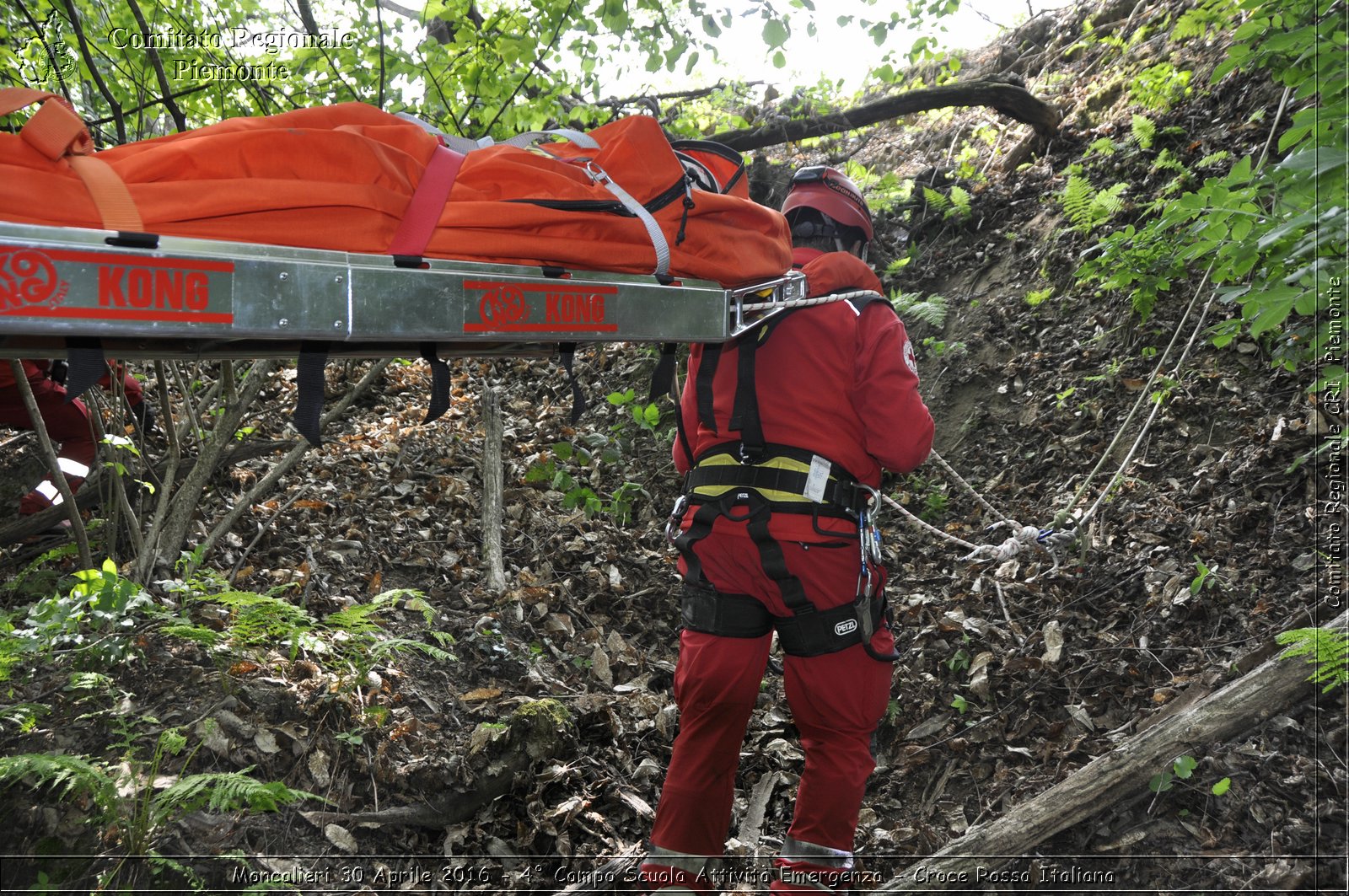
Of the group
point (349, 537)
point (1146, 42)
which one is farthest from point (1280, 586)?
point (1146, 42)

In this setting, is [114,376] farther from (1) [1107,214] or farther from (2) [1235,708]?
(1) [1107,214]

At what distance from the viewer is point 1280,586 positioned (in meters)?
4.28

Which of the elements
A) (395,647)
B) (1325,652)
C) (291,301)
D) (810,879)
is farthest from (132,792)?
(1325,652)

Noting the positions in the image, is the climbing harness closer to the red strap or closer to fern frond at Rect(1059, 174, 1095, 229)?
the red strap

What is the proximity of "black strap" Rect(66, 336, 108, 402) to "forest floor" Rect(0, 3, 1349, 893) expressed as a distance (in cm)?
200

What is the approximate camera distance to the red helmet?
4.09 metres

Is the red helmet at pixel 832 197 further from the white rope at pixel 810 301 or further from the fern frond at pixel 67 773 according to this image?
the fern frond at pixel 67 773

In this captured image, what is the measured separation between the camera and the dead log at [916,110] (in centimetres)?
813

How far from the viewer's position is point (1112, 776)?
362 centimetres

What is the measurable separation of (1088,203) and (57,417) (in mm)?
8120

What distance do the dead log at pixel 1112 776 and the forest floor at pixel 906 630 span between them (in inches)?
3.6

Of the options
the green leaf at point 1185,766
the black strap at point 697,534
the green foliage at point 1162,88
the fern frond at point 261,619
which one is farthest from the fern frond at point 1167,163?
the fern frond at point 261,619

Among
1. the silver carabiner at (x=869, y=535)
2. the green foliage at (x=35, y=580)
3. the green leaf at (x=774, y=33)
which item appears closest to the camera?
the silver carabiner at (x=869, y=535)

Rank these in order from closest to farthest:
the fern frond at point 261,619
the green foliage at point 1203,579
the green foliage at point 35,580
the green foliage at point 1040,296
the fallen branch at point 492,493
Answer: the fern frond at point 261,619 < the green foliage at point 1203,579 < the green foliage at point 35,580 < the fallen branch at point 492,493 < the green foliage at point 1040,296
